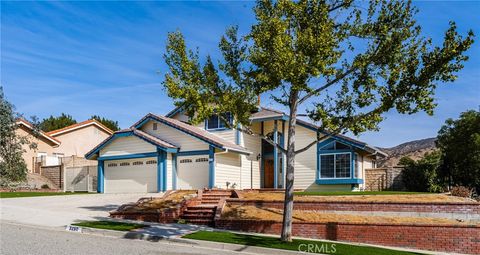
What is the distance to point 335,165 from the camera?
26.5 m

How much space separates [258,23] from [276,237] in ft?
22.6

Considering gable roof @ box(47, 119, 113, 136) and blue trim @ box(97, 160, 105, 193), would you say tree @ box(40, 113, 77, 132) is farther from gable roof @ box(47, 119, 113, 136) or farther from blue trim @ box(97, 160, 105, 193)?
blue trim @ box(97, 160, 105, 193)

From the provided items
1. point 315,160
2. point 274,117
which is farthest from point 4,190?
point 315,160

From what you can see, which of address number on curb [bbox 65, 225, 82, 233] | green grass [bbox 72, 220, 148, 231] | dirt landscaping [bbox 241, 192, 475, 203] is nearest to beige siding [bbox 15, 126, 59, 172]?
green grass [bbox 72, 220, 148, 231]

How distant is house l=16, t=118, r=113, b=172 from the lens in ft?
127

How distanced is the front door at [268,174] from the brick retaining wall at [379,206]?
393 inches

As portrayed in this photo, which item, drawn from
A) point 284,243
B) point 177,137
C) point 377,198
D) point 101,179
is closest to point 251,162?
point 177,137

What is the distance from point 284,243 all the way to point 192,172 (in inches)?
521

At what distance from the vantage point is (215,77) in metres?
15.0

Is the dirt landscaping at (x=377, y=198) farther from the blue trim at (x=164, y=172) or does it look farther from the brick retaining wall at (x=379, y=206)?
the blue trim at (x=164, y=172)

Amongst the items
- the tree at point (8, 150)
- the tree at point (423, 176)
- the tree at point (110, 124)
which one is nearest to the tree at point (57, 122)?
the tree at point (110, 124)

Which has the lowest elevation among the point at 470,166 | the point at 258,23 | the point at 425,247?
the point at 425,247

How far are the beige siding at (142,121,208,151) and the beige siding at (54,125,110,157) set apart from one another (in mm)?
18252

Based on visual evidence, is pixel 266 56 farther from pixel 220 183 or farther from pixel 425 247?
pixel 220 183
